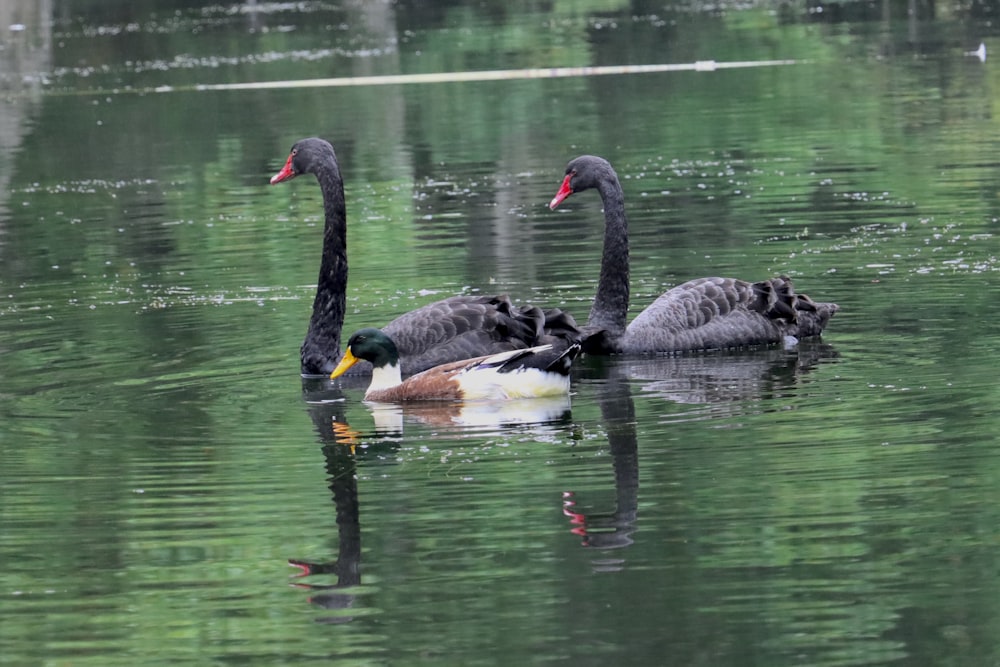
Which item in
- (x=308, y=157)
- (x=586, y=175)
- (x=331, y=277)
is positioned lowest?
(x=331, y=277)

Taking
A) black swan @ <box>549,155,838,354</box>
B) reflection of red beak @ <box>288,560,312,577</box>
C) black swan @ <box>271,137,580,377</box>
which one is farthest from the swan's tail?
reflection of red beak @ <box>288,560,312,577</box>

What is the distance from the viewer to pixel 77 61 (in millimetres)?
41562

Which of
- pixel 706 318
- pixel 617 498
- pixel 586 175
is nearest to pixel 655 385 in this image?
pixel 706 318

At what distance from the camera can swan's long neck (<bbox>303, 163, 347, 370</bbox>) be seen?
38.5 ft

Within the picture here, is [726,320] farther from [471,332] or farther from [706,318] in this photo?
[471,332]

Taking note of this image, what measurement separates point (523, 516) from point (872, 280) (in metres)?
6.49

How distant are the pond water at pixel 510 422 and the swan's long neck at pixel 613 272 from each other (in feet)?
1.65

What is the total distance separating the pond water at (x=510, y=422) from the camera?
21.5 ft

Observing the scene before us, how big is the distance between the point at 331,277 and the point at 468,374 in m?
1.88

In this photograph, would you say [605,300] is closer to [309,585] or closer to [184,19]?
[309,585]

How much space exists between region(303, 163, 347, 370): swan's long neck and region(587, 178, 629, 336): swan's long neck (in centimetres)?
161

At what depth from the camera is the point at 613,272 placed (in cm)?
1230

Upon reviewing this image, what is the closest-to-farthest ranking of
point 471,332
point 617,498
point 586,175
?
point 617,498 → point 471,332 → point 586,175

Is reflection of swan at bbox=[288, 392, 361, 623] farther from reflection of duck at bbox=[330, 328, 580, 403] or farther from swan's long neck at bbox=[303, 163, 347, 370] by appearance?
swan's long neck at bbox=[303, 163, 347, 370]
